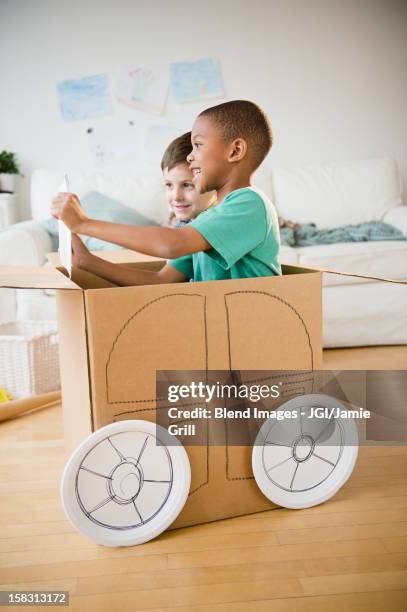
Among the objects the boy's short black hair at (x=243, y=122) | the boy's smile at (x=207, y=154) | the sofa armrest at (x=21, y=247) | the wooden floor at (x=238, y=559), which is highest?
the boy's short black hair at (x=243, y=122)

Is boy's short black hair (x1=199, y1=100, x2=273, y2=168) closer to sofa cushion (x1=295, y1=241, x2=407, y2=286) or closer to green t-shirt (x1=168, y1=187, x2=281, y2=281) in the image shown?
green t-shirt (x1=168, y1=187, x2=281, y2=281)

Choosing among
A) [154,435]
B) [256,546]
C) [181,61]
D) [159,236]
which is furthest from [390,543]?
[181,61]

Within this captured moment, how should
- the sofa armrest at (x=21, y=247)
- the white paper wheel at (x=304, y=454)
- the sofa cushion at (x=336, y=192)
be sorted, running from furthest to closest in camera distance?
1. the sofa cushion at (x=336, y=192)
2. the sofa armrest at (x=21, y=247)
3. the white paper wheel at (x=304, y=454)

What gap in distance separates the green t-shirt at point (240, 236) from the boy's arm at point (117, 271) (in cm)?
15

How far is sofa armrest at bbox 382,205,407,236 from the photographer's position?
3.11m

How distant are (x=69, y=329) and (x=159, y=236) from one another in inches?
11.5

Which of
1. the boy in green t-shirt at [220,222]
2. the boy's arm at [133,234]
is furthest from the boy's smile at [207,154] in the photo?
the boy's arm at [133,234]

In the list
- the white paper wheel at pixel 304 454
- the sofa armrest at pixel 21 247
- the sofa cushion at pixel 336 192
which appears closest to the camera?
the white paper wheel at pixel 304 454

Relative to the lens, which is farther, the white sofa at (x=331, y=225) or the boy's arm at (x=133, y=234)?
the white sofa at (x=331, y=225)

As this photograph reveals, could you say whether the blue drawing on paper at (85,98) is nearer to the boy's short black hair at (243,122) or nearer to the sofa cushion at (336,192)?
the sofa cushion at (336,192)

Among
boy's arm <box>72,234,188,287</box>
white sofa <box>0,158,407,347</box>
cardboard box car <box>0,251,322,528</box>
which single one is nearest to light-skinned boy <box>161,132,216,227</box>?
boy's arm <box>72,234,188,287</box>

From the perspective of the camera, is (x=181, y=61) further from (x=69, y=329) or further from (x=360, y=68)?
(x=69, y=329)

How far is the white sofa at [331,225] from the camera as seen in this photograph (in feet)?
8.75

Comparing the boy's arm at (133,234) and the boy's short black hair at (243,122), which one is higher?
the boy's short black hair at (243,122)
